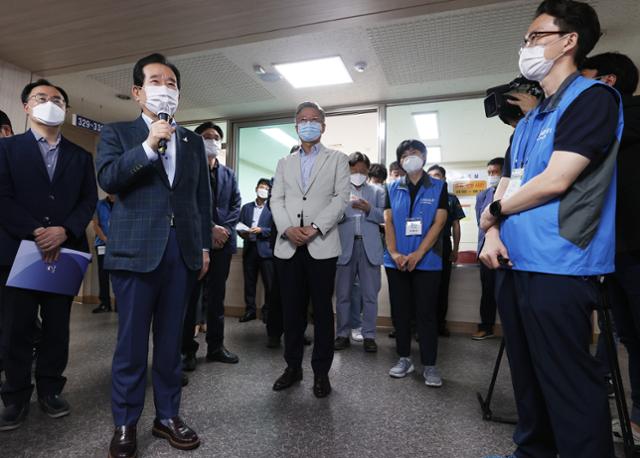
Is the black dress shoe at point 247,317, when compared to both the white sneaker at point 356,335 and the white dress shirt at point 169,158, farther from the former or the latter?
the white dress shirt at point 169,158

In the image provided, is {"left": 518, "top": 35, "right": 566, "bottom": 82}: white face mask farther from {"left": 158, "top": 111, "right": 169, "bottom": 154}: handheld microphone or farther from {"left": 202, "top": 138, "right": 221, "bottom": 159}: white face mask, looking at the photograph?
{"left": 202, "top": 138, "right": 221, "bottom": 159}: white face mask

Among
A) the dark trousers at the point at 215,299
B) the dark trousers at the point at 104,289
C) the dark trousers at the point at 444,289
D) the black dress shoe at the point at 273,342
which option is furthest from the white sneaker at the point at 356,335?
the dark trousers at the point at 104,289

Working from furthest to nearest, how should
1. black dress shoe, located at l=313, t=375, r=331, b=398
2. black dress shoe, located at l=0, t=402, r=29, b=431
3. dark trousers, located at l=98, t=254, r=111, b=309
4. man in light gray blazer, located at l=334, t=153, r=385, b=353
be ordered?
dark trousers, located at l=98, t=254, r=111, b=309, man in light gray blazer, located at l=334, t=153, r=385, b=353, black dress shoe, located at l=313, t=375, r=331, b=398, black dress shoe, located at l=0, t=402, r=29, b=431

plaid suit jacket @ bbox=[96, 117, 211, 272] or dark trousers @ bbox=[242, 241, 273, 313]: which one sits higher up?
plaid suit jacket @ bbox=[96, 117, 211, 272]

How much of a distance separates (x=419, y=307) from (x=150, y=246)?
1589 millimetres

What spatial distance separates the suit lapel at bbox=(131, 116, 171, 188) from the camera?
148 cm

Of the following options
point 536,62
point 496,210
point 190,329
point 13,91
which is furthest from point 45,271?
point 13,91

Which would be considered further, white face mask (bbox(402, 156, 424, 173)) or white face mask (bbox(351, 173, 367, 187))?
white face mask (bbox(351, 173, 367, 187))

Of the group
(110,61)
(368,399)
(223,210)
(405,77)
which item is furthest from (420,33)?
(368,399)

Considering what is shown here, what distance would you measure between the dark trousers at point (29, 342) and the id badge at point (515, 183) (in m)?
2.06

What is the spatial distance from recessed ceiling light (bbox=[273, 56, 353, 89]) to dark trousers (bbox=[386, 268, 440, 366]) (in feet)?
7.39

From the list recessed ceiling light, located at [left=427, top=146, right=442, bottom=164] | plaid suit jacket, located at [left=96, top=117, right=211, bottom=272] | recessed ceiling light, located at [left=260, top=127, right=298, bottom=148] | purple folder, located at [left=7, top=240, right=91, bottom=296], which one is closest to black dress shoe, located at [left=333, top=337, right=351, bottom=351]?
plaid suit jacket, located at [left=96, top=117, right=211, bottom=272]

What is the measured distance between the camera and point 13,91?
3189 millimetres

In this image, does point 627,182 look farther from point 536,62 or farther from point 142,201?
point 142,201
